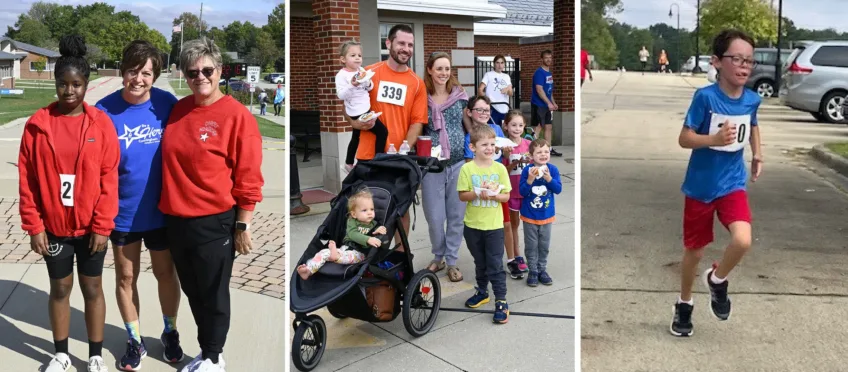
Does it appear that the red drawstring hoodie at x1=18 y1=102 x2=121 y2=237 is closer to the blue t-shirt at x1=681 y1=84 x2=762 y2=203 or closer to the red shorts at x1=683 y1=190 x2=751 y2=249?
the blue t-shirt at x1=681 y1=84 x2=762 y2=203

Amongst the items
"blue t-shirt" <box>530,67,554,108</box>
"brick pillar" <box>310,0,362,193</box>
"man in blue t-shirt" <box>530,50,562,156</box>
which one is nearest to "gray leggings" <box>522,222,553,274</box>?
"brick pillar" <box>310,0,362,193</box>

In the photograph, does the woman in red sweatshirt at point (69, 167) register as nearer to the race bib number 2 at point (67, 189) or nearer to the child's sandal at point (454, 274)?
the race bib number 2 at point (67, 189)

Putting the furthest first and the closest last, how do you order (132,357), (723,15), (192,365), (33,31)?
(723,15)
(33,31)
(132,357)
(192,365)

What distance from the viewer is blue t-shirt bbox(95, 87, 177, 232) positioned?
338cm

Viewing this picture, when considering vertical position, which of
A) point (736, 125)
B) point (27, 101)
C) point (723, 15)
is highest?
point (723, 15)

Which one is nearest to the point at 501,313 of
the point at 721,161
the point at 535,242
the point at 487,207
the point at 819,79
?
the point at 487,207

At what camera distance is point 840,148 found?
10195 millimetres

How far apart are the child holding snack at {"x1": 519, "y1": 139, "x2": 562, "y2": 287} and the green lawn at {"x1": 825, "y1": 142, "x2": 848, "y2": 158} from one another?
254 inches

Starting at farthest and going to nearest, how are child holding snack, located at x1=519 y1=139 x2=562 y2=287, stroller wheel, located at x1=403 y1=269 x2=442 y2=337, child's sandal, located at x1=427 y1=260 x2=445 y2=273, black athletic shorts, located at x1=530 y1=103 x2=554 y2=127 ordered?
black athletic shorts, located at x1=530 y1=103 x2=554 y2=127
child's sandal, located at x1=427 y1=260 x2=445 y2=273
child holding snack, located at x1=519 y1=139 x2=562 y2=287
stroller wheel, located at x1=403 y1=269 x2=442 y2=337

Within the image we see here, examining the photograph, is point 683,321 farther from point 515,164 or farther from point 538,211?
point 515,164

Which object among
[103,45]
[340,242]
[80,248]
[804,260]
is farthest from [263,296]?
[804,260]

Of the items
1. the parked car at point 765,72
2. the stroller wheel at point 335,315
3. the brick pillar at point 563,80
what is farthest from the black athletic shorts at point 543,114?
the parked car at point 765,72

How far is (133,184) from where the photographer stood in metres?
3.42

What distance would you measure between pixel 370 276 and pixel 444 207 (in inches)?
44.0
